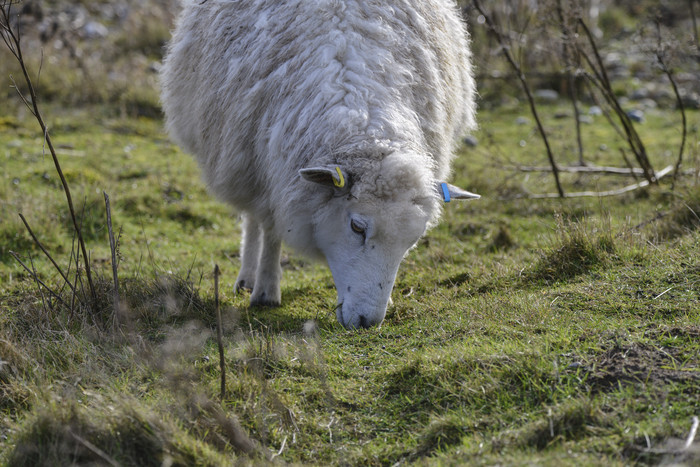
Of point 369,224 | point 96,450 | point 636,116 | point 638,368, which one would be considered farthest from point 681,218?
point 636,116

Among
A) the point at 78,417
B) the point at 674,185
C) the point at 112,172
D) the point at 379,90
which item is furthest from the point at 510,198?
the point at 78,417

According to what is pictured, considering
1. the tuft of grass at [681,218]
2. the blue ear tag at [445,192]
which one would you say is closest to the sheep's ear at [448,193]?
the blue ear tag at [445,192]

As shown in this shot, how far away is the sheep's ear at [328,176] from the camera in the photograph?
3.42 metres

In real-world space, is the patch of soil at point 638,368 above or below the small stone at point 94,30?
above

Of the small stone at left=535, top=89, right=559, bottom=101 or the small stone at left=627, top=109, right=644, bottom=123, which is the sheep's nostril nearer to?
the small stone at left=627, top=109, right=644, bottom=123

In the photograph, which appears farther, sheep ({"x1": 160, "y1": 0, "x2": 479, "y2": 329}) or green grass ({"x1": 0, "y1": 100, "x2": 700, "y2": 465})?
sheep ({"x1": 160, "y1": 0, "x2": 479, "y2": 329})

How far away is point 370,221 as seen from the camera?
3.57 m

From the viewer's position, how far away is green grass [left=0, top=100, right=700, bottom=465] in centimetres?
256

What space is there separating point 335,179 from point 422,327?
911 millimetres

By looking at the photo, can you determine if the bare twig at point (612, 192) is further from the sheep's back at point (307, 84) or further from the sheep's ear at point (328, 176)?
the sheep's ear at point (328, 176)

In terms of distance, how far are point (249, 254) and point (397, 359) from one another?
6.77ft

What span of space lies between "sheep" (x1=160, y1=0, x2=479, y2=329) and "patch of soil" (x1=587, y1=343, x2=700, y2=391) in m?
1.19

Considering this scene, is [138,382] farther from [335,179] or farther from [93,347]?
[335,179]

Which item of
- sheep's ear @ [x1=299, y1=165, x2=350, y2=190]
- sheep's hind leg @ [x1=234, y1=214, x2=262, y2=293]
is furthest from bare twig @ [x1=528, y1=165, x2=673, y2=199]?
sheep's ear @ [x1=299, y1=165, x2=350, y2=190]
